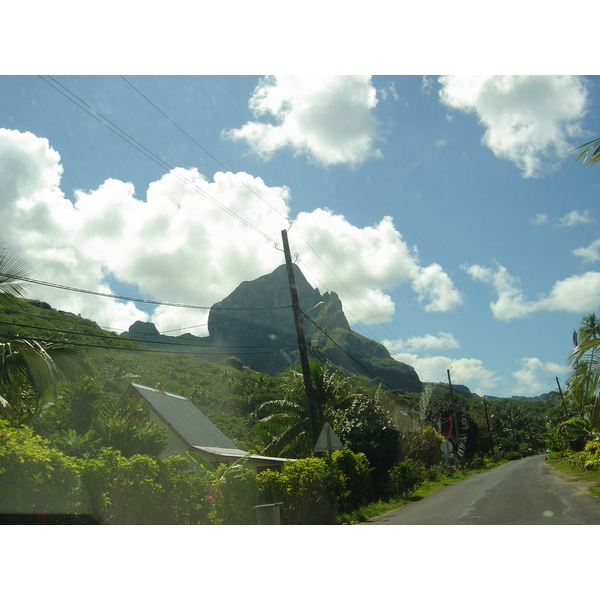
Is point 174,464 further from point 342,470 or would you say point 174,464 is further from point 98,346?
point 342,470

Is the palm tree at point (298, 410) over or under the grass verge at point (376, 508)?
over

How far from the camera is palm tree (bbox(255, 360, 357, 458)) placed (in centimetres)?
2120

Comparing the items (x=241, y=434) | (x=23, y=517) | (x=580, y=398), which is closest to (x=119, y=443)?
(x=23, y=517)

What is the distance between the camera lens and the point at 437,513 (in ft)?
42.0

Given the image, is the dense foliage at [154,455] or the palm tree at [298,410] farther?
the palm tree at [298,410]

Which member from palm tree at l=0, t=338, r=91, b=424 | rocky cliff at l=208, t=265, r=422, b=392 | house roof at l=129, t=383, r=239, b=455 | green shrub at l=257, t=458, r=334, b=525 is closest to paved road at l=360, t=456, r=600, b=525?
green shrub at l=257, t=458, r=334, b=525

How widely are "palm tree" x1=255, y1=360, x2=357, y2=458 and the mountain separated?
30653 mm

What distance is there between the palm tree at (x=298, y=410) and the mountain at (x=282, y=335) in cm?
3065

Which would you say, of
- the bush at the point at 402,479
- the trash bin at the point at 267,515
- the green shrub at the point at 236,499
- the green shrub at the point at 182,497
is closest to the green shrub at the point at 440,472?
the bush at the point at 402,479

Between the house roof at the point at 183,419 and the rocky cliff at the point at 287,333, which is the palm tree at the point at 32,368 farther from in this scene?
the rocky cliff at the point at 287,333

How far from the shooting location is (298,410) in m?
21.2

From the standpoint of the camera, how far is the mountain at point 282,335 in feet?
242

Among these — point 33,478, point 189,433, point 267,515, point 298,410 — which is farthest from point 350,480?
point 33,478

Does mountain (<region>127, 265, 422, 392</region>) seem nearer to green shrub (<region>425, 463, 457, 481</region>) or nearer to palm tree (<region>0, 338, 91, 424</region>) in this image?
green shrub (<region>425, 463, 457, 481</region>)
